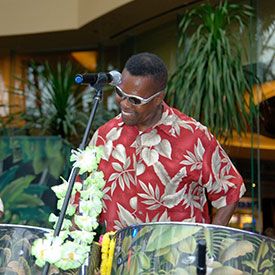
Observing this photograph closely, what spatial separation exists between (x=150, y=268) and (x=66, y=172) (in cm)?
382

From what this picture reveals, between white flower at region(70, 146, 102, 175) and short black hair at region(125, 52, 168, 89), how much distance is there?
0.38 metres

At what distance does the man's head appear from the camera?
2674 mm

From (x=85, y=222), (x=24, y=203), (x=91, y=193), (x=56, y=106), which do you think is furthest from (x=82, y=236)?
(x=56, y=106)

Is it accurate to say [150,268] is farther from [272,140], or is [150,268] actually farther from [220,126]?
[272,140]

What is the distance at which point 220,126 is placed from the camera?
519 cm

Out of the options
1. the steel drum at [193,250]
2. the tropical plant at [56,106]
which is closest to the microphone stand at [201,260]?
the steel drum at [193,250]

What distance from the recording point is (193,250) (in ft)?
6.96

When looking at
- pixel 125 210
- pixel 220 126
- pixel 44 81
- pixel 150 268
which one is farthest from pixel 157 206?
pixel 44 81

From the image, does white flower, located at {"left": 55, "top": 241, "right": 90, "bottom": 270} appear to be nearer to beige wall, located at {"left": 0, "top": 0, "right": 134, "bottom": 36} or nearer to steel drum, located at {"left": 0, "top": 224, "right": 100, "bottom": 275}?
steel drum, located at {"left": 0, "top": 224, "right": 100, "bottom": 275}

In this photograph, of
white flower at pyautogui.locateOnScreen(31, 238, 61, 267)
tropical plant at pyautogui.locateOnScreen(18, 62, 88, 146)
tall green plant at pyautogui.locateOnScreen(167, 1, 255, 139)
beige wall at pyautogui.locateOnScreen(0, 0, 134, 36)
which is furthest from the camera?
beige wall at pyautogui.locateOnScreen(0, 0, 134, 36)

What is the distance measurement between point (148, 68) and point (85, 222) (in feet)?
2.01

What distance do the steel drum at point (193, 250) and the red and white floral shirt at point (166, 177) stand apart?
56 centimetres

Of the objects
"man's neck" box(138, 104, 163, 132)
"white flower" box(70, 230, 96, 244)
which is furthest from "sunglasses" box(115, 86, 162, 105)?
"white flower" box(70, 230, 96, 244)

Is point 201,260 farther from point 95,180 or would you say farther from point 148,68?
point 148,68
